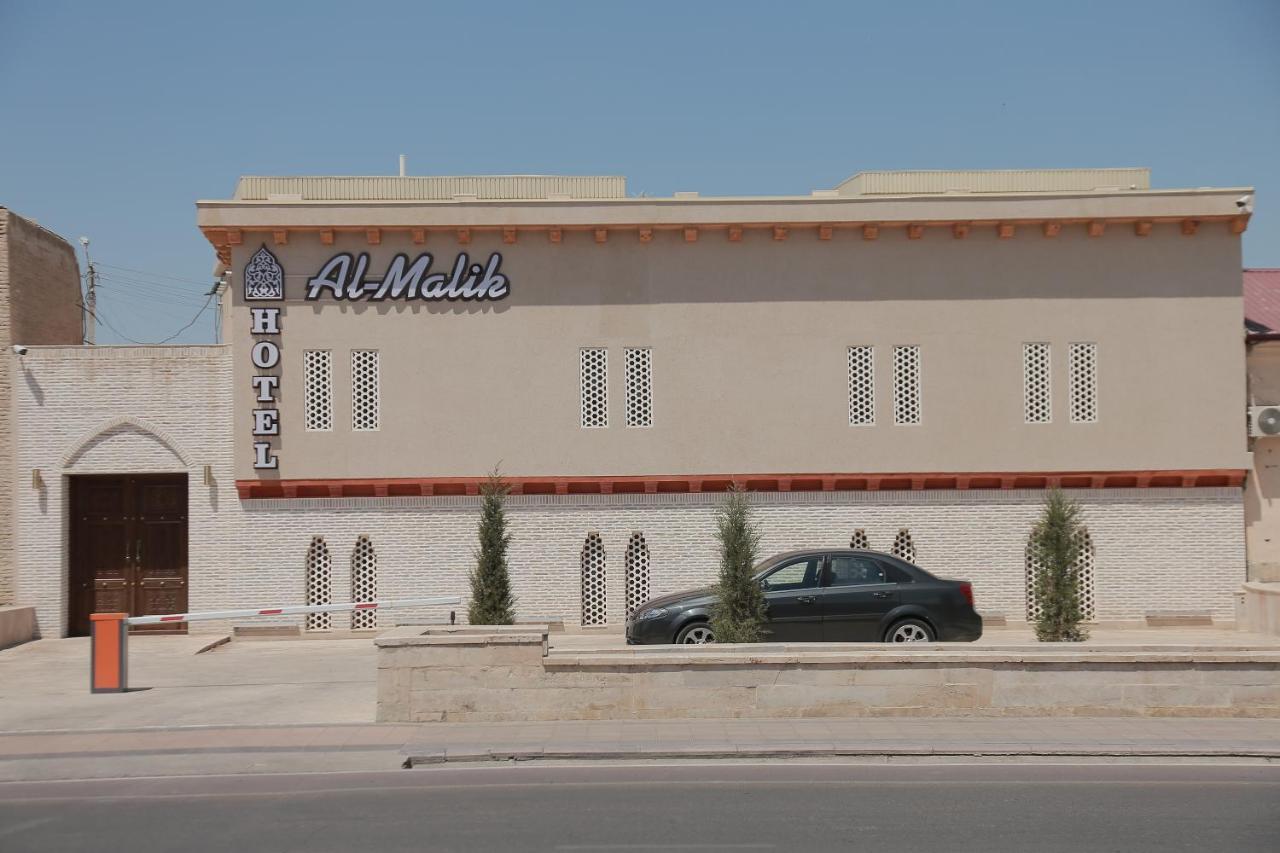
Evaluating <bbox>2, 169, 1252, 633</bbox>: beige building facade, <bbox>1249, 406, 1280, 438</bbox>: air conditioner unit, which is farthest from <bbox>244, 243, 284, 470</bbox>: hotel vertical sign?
<bbox>1249, 406, 1280, 438</bbox>: air conditioner unit

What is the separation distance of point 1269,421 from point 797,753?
50.7 ft

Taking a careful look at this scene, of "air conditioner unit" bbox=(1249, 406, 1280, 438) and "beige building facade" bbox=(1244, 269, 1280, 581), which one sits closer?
"air conditioner unit" bbox=(1249, 406, 1280, 438)

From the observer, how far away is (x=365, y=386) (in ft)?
78.5

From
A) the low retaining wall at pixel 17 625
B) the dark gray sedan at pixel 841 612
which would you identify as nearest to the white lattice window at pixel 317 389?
the low retaining wall at pixel 17 625

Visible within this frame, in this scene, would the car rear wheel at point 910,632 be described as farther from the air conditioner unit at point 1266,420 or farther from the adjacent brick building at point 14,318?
the adjacent brick building at point 14,318

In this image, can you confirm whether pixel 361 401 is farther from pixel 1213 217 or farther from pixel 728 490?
pixel 1213 217

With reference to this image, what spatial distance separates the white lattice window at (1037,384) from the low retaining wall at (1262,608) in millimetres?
4619

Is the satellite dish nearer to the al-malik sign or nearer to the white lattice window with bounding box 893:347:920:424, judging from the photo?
the white lattice window with bounding box 893:347:920:424

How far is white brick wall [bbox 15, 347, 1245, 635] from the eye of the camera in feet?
76.9

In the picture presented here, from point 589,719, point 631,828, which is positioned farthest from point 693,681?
point 631,828

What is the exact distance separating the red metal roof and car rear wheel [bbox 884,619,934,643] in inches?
474

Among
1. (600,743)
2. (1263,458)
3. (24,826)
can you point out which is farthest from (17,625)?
(1263,458)

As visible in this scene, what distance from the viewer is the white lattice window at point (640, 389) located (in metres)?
24.0

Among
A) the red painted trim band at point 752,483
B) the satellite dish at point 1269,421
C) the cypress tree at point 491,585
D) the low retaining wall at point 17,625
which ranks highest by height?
the satellite dish at point 1269,421
